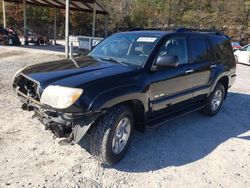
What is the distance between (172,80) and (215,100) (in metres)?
2.07

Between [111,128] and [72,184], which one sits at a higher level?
[111,128]

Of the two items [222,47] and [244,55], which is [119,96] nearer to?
[222,47]

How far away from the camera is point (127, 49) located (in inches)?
176

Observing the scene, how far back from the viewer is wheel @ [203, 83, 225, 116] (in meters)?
5.83

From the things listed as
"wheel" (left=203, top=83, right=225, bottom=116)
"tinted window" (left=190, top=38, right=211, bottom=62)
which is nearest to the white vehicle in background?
"wheel" (left=203, top=83, right=225, bottom=116)

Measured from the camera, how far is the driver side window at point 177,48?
4424 millimetres

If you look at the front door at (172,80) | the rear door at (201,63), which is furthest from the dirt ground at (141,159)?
the rear door at (201,63)

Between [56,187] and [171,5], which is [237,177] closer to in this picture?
[56,187]

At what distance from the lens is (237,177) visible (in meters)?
3.70

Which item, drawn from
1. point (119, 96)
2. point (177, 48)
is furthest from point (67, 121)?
point (177, 48)

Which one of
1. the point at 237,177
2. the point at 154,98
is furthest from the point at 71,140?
the point at 237,177

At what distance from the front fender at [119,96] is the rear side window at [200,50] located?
1679mm

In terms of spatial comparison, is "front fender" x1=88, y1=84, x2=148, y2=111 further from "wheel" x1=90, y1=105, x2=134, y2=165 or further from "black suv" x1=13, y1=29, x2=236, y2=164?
"wheel" x1=90, y1=105, x2=134, y2=165

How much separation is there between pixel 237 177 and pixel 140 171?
130cm
